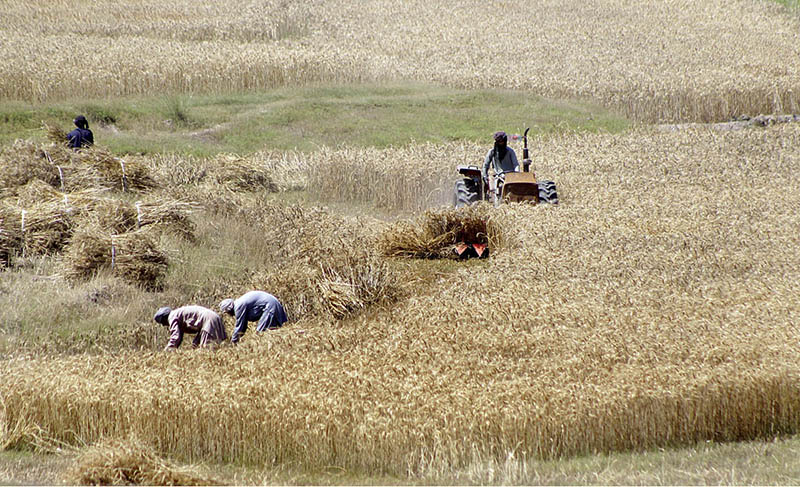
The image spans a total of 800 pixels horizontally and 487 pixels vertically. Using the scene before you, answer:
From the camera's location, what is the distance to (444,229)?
52.0ft

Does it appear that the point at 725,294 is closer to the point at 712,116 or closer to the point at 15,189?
the point at 15,189

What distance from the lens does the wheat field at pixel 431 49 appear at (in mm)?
31000

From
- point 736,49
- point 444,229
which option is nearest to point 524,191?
point 444,229

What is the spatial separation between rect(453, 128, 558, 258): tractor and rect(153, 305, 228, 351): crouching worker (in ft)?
18.1

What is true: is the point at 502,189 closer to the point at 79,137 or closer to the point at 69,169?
the point at 69,169

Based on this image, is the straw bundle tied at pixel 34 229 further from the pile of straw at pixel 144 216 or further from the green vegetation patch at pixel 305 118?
the green vegetation patch at pixel 305 118

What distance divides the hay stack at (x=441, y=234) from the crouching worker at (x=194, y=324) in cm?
491

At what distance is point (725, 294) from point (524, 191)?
559 centimetres

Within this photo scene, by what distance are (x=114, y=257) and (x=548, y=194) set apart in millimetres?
8575

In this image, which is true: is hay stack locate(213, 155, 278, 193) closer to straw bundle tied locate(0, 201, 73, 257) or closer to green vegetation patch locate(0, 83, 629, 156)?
green vegetation patch locate(0, 83, 629, 156)

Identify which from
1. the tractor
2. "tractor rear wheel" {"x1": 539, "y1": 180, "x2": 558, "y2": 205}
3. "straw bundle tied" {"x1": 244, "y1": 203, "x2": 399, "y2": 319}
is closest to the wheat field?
"tractor rear wheel" {"x1": 539, "y1": 180, "x2": 558, "y2": 205}

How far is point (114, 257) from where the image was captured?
13445mm

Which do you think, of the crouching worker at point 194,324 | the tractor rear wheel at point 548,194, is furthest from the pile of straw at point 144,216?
the tractor rear wheel at point 548,194

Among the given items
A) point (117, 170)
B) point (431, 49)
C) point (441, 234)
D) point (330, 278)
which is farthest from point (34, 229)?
point (431, 49)
